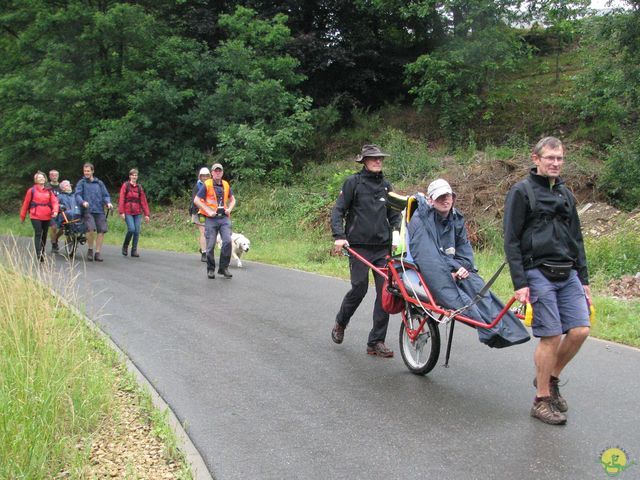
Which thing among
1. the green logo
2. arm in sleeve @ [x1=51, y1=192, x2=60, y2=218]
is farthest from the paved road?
arm in sleeve @ [x1=51, y1=192, x2=60, y2=218]

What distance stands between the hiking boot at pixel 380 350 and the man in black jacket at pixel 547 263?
6.83 ft

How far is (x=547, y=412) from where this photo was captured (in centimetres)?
500

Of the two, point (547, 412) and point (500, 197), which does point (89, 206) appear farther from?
point (547, 412)

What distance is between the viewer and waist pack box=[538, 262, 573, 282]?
4.93 m

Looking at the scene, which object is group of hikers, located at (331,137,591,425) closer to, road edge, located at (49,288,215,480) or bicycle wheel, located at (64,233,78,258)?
road edge, located at (49,288,215,480)

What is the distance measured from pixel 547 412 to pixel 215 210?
27.0ft

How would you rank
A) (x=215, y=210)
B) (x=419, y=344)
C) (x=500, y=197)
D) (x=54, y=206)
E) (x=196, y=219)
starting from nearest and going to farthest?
(x=419, y=344) → (x=215, y=210) → (x=54, y=206) → (x=196, y=219) → (x=500, y=197)

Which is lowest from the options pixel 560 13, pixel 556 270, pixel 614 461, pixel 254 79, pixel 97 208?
pixel 614 461

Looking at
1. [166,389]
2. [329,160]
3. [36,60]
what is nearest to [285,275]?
[166,389]

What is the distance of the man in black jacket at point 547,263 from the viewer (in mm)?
4934

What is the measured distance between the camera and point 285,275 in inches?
511

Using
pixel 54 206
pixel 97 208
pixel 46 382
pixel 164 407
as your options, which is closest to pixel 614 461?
pixel 164 407

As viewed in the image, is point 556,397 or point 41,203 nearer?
point 556,397

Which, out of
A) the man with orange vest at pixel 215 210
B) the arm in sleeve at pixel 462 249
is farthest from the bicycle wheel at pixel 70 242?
the arm in sleeve at pixel 462 249
